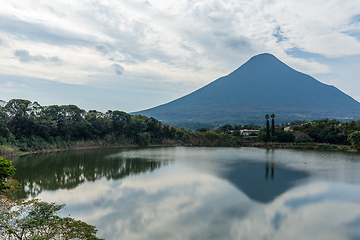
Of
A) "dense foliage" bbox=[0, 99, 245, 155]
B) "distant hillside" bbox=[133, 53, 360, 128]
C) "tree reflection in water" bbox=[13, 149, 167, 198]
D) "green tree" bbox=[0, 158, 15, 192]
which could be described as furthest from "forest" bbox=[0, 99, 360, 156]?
"distant hillside" bbox=[133, 53, 360, 128]

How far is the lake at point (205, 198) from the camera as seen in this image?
20.2ft

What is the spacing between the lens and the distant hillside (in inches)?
3275

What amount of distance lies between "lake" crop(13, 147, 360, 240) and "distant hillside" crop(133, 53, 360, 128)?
219ft

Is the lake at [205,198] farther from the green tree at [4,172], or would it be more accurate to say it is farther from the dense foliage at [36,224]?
the green tree at [4,172]

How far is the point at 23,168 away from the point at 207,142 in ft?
61.3

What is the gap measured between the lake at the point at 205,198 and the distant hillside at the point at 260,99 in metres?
66.8

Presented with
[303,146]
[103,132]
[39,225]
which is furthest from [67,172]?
[303,146]

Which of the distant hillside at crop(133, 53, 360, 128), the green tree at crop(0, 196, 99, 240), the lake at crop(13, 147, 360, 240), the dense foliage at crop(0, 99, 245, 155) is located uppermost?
the distant hillside at crop(133, 53, 360, 128)

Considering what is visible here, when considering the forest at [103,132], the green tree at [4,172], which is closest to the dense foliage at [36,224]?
the green tree at [4,172]

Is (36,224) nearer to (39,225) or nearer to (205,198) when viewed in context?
(39,225)

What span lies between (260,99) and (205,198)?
86795 millimetres

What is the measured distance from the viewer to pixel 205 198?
860cm

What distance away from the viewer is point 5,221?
472 cm

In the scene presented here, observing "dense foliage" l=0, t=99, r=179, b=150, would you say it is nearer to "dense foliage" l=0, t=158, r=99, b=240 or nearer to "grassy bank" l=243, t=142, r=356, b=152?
"grassy bank" l=243, t=142, r=356, b=152
